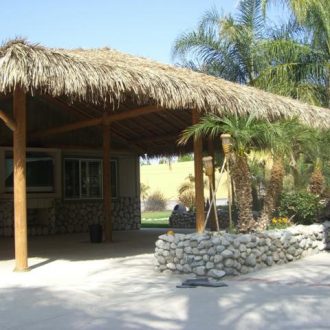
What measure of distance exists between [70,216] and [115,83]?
9.53 m

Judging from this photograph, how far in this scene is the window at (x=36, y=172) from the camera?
16.8 meters

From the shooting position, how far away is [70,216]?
18.2m

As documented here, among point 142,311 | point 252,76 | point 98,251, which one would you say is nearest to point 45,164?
point 98,251

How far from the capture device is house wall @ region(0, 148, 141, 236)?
663 inches

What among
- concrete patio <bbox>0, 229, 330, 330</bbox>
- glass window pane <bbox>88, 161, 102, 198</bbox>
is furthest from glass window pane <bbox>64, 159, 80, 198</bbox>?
concrete patio <bbox>0, 229, 330, 330</bbox>

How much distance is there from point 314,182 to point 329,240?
7.84 feet

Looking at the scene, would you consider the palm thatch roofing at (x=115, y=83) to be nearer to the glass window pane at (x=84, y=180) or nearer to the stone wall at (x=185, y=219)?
the glass window pane at (x=84, y=180)

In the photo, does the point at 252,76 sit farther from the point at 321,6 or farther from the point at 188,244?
the point at 188,244

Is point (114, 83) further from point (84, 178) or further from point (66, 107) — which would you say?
point (84, 178)

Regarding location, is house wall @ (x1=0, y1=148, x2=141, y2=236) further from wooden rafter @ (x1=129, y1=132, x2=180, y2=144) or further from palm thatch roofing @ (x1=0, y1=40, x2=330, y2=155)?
palm thatch roofing @ (x1=0, y1=40, x2=330, y2=155)

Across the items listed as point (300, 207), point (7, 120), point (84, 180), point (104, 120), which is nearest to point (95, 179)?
point (84, 180)

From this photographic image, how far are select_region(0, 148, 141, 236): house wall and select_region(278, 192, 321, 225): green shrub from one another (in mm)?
7533

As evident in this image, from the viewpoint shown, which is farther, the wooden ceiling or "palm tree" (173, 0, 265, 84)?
"palm tree" (173, 0, 265, 84)

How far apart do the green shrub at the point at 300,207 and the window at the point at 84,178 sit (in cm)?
768
